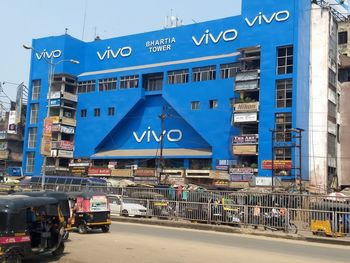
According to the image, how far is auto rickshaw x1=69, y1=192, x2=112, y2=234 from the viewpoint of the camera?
760 inches

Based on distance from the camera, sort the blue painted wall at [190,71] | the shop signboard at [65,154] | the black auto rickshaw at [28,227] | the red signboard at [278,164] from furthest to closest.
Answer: the shop signboard at [65,154] → the blue painted wall at [190,71] → the red signboard at [278,164] → the black auto rickshaw at [28,227]

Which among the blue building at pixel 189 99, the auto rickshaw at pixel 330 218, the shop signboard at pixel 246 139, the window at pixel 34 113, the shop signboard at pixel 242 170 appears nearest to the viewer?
the auto rickshaw at pixel 330 218

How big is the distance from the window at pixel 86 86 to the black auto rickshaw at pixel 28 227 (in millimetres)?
62427

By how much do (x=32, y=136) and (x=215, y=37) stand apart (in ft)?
107

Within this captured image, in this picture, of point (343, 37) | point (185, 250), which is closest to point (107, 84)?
point (343, 37)

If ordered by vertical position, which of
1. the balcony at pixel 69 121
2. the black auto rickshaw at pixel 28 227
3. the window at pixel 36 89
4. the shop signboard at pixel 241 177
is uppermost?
the window at pixel 36 89

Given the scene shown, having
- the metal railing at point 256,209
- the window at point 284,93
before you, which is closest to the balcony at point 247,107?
the window at point 284,93

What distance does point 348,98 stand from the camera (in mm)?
63438

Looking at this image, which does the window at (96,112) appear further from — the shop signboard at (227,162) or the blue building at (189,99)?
the shop signboard at (227,162)

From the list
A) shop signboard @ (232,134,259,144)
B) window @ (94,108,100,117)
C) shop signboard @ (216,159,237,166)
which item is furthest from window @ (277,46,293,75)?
window @ (94,108,100,117)

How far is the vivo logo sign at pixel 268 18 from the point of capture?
55.8 meters

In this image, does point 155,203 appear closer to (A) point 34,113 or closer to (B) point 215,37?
(B) point 215,37

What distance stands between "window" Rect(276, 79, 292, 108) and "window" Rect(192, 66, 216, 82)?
32.9 feet

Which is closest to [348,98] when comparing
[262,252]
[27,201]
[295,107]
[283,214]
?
[295,107]
